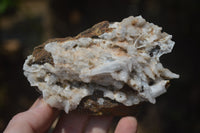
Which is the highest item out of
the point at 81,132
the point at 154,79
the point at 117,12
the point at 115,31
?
the point at 117,12

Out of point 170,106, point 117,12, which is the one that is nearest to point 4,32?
point 117,12

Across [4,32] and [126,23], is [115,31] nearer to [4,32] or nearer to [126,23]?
[126,23]

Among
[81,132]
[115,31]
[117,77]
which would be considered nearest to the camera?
[117,77]

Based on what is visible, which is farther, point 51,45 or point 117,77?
point 51,45

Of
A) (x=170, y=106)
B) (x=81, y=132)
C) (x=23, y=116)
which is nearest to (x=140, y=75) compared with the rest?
(x=81, y=132)

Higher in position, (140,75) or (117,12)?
(117,12)

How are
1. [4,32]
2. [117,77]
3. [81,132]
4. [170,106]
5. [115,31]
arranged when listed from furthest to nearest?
[4,32] → [170,106] → [81,132] → [115,31] → [117,77]
